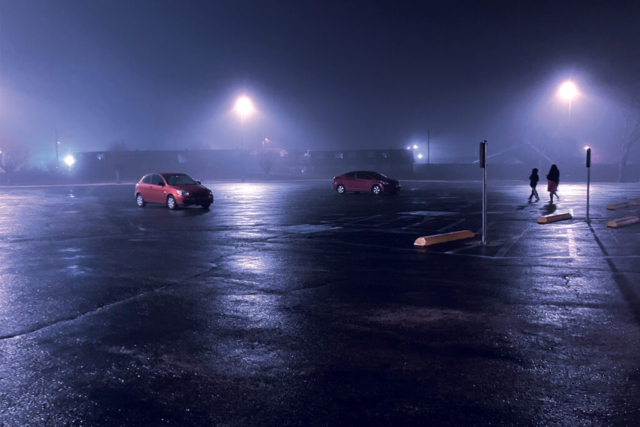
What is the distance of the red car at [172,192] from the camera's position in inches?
891

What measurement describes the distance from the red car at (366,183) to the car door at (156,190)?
44.3 feet

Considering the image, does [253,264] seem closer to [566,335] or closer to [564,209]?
[566,335]

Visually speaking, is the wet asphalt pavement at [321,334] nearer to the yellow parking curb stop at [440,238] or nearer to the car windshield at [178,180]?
the yellow parking curb stop at [440,238]

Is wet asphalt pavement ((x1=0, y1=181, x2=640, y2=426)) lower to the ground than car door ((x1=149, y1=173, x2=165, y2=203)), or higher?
lower

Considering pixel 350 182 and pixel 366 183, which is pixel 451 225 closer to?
pixel 366 183

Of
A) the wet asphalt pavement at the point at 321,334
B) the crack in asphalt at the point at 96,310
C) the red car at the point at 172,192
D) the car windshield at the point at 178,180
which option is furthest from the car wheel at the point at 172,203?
the crack in asphalt at the point at 96,310

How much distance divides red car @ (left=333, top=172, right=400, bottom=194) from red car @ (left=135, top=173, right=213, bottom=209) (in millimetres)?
12249

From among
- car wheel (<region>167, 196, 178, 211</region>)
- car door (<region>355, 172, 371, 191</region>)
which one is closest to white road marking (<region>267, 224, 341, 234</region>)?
car wheel (<region>167, 196, 178, 211</region>)

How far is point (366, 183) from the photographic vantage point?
33.3 meters

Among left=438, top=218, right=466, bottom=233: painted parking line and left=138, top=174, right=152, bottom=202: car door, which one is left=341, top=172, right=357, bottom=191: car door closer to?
left=138, top=174, right=152, bottom=202: car door


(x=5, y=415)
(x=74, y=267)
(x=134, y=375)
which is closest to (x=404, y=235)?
(x=74, y=267)

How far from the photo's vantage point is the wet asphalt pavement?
4.07 meters

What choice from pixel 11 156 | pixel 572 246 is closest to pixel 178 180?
pixel 572 246

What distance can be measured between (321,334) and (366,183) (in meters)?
27.8
